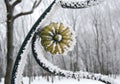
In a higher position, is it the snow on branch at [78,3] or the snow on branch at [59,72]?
the snow on branch at [78,3]

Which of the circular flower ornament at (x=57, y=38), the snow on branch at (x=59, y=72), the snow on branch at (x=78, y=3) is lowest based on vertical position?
the snow on branch at (x=59, y=72)

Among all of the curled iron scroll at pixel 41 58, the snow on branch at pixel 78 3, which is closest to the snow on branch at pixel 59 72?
the curled iron scroll at pixel 41 58

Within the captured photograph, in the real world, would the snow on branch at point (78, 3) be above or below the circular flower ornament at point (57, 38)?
above

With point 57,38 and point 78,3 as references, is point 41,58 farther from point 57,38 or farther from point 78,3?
point 78,3

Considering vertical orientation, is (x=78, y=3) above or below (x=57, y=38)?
above

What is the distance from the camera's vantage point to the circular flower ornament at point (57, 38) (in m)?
1.15

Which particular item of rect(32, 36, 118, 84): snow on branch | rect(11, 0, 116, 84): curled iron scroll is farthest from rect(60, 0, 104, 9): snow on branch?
rect(32, 36, 118, 84): snow on branch

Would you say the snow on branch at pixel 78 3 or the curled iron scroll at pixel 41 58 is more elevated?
the snow on branch at pixel 78 3

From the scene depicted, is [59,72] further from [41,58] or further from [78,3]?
[78,3]

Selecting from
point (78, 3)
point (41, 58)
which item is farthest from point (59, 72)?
point (78, 3)

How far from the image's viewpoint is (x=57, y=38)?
115 centimetres

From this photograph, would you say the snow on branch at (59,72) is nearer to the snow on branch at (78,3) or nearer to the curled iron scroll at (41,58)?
the curled iron scroll at (41,58)

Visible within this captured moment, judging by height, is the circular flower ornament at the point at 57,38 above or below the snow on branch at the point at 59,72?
above

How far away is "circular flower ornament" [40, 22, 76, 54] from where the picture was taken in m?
1.15
